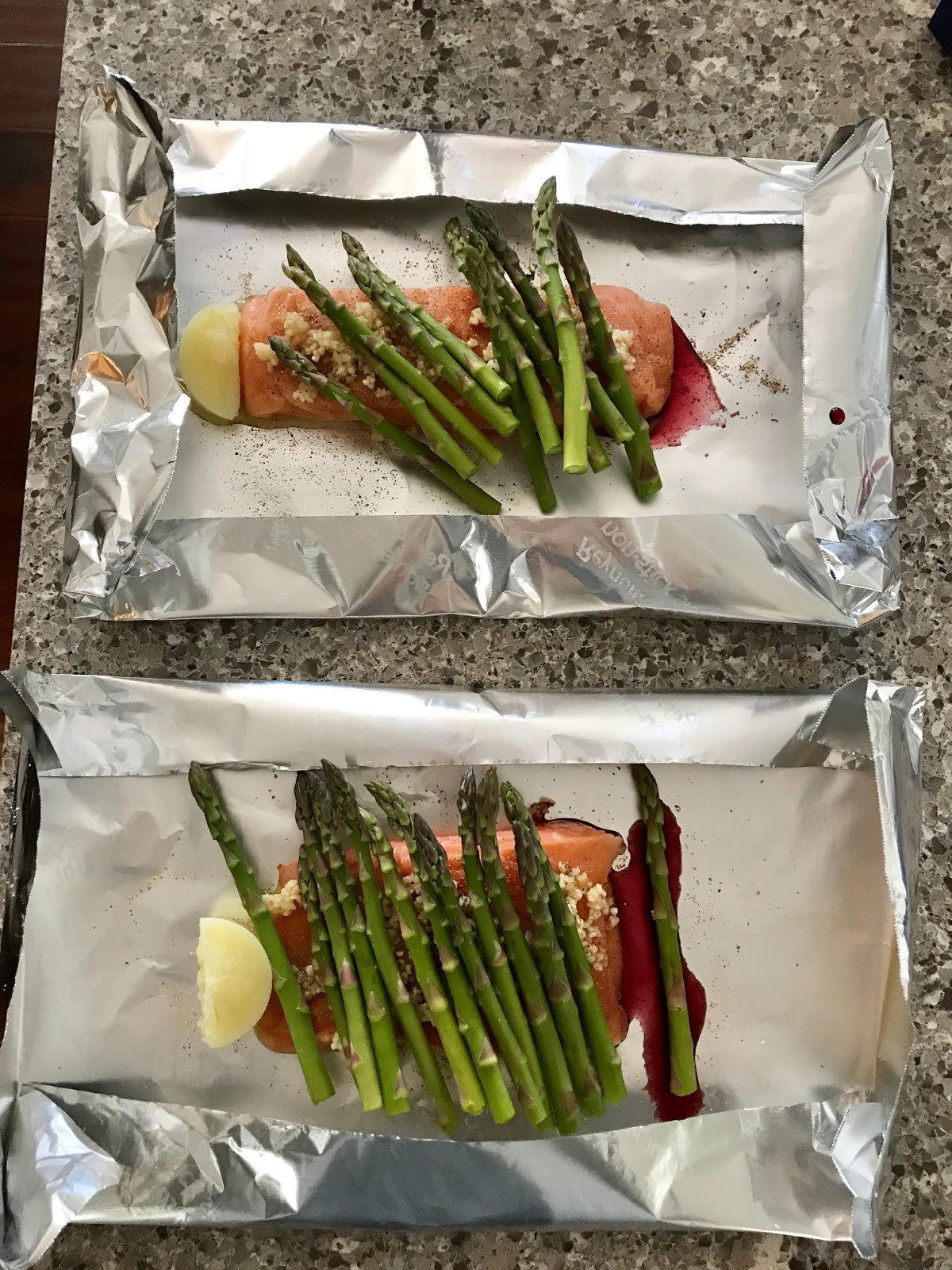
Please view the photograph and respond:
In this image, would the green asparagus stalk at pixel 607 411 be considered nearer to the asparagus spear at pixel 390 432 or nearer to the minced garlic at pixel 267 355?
the asparagus spear at pixel 390 432

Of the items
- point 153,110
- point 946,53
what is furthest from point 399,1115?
point 946,53

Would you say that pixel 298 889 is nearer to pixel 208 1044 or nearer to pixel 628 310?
pixel 208 1044

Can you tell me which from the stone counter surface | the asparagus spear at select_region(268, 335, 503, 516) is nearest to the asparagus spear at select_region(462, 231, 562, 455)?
the asparagus spear at select_region(268, 335, 503, 516)

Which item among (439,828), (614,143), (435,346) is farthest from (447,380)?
(439,828)

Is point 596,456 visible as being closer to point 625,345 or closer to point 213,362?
point 625,345

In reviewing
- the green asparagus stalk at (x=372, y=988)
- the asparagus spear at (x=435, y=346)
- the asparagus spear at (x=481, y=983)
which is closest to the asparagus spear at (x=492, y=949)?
the asparagus spear at (x=481, y=983)
